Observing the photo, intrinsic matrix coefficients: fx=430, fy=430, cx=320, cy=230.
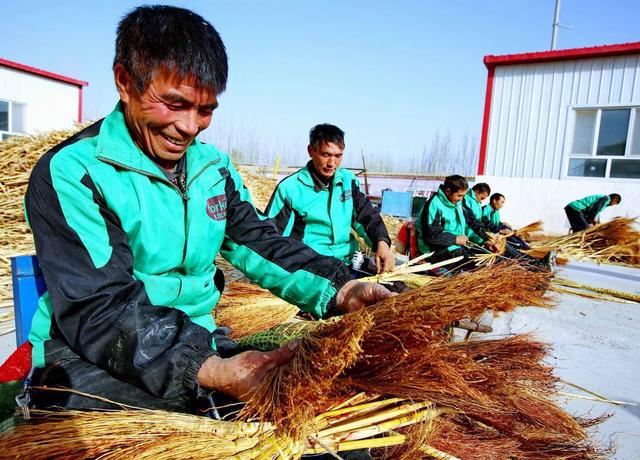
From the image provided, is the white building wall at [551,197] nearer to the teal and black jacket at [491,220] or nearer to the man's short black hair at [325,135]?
the teal and black jacket at [491,220]

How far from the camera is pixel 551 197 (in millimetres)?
9922

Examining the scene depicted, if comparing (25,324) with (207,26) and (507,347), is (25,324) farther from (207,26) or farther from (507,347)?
(507,347)

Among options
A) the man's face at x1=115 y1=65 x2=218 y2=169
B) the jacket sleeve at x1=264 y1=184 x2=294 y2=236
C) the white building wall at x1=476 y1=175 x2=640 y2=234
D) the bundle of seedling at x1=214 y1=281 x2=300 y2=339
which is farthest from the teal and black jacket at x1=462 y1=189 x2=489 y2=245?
the man's face at x1=115 y1=65 x2=218 y2=169

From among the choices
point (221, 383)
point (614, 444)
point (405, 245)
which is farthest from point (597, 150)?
point (221, 383)

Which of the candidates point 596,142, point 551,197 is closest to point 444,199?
point 551,197

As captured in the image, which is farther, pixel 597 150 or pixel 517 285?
pixel 597 150

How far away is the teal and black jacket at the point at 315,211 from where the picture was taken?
3.48 m

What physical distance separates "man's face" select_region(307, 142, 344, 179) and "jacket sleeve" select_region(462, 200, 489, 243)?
2965mm

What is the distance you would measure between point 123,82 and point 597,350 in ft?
11.9

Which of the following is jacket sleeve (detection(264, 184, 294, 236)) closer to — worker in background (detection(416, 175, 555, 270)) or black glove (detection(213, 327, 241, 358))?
worker in background (detection(416, 175, 555, 270))

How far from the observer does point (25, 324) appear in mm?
1403

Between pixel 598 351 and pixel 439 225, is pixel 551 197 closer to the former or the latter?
pixel 439 225

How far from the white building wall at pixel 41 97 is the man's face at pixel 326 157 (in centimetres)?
1060

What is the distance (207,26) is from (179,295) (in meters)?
0.83
